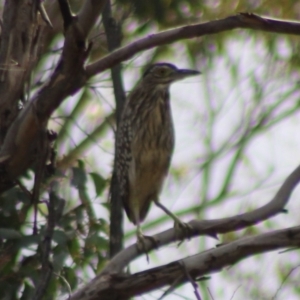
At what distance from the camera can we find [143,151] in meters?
5.05

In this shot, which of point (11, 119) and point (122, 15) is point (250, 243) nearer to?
point (11, 119)

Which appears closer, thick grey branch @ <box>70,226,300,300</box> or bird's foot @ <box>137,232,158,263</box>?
thick grey branch @ <box>70,226,300,300</box>

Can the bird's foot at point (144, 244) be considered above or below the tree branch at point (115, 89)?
below

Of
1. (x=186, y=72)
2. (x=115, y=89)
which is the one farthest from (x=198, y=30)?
(x=186, y=72)

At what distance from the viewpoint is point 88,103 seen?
7.15 m

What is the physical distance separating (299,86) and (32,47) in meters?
4.30

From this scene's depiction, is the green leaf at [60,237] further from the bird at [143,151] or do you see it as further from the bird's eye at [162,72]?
the bird's eye at [162,72]

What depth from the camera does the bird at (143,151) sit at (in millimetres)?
4980

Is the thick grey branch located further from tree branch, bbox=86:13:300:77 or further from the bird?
the bird

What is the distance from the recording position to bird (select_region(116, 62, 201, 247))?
16.3 ft

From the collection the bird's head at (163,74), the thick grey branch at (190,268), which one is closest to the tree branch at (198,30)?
the thick grey branch at (190,268)

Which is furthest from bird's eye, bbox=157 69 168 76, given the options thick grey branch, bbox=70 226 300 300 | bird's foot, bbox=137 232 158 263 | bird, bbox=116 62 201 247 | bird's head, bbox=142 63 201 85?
thick grey branch, bbox=70 226 300 300

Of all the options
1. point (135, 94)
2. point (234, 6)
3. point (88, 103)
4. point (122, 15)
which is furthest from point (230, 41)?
point (135, 94)

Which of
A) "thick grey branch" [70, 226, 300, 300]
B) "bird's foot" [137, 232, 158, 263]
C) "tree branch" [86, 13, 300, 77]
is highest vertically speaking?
"tree branch" [86, 13, 300, 77]
